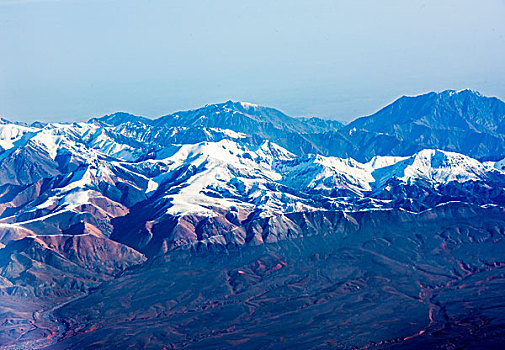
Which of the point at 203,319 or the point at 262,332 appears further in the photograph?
the point at 203,319

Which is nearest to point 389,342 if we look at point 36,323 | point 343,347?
point 343,347

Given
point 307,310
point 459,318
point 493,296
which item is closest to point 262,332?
point 307,310

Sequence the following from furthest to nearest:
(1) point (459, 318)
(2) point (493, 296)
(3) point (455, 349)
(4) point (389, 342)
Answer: (2) point (493, 296) → (1) point (459, 318) → (4) point (389, 342) → (3) point (455, 349)

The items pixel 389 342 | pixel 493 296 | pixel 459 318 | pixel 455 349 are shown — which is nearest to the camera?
pixel 455 349

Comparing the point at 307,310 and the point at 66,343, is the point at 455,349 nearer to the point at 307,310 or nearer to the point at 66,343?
the point at 307,310

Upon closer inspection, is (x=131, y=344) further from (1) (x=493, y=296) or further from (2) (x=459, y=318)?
(1) (x=493, y=296)

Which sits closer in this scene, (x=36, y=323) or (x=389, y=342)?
(x=389, y=342)

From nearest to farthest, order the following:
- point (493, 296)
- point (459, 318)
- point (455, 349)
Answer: point (455, 349)
point (459, 318)
point (493, 296)

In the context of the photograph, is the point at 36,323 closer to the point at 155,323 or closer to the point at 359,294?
the point at 155,323
